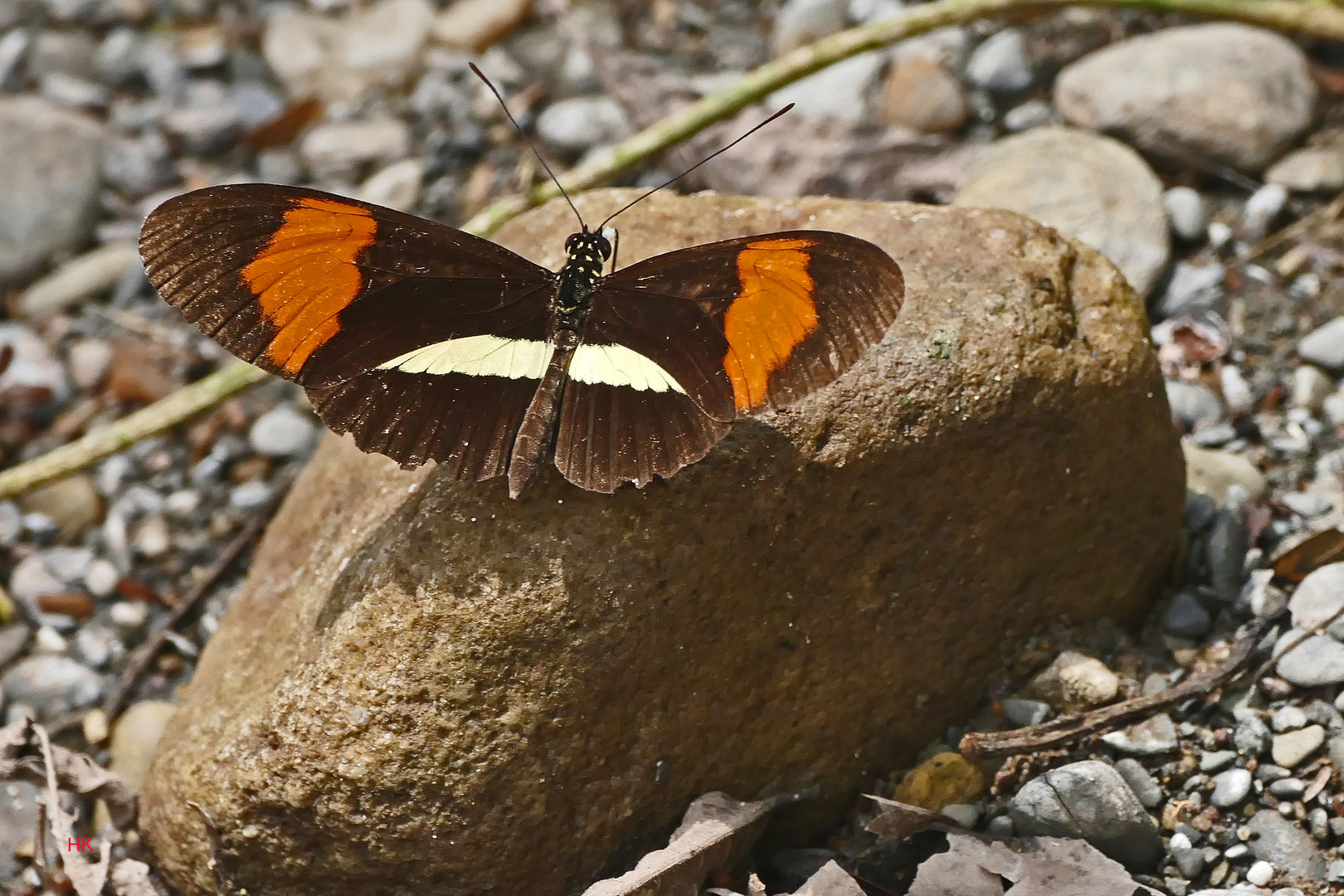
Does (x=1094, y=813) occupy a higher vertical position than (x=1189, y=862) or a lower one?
higher

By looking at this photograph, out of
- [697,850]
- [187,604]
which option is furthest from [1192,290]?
[187,604]

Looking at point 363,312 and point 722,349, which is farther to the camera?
point 363,312

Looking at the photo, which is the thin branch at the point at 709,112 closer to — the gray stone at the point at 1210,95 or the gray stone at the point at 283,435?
the gray stone at the point at 1210,95

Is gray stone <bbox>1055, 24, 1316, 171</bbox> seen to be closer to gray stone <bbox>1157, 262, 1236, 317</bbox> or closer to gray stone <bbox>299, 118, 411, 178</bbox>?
gray stone <bbox>1157, 262, 1236, 317</bbox>

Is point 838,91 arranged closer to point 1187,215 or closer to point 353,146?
point 1187,215

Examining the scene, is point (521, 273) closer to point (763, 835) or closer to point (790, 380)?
point (790, 380)

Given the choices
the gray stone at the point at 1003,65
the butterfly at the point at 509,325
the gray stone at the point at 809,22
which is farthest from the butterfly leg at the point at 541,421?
the gray stone at the point at 809,22
